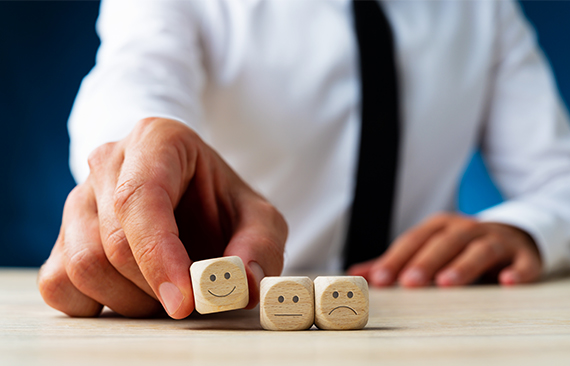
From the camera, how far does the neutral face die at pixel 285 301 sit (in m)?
0.41

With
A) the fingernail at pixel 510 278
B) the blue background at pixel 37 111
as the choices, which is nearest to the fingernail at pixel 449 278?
the fingernail at pixel 510 278

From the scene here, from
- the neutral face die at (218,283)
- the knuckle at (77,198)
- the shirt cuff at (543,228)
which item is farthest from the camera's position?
the shirt cuff at (543,228)

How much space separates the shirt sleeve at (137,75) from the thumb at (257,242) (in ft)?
0.67

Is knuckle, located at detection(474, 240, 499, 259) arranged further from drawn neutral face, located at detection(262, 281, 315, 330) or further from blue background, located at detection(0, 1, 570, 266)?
blue background, located at detection(0, 1, 570, 266)

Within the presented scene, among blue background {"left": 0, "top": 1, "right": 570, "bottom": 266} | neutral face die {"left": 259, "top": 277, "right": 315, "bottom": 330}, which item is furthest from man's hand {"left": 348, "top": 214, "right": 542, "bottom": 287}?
blue background {"left": 0, "top": 1, "right": 570, "bottom": 266}

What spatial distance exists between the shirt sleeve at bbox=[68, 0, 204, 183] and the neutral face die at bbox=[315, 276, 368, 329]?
0.34m

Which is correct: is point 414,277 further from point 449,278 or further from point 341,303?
point 341,303

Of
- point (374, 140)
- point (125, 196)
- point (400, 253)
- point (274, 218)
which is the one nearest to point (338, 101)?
point (374, 140)

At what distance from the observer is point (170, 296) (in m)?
0.41

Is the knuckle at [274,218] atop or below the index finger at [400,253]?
atop

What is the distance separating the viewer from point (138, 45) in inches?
34.9

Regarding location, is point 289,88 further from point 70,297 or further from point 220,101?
point 70,297

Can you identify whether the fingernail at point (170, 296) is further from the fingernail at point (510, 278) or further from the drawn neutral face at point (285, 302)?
the fingernail at point (510, 278)

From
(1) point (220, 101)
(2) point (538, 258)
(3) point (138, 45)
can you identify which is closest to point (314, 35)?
(1) point (220, 101)
